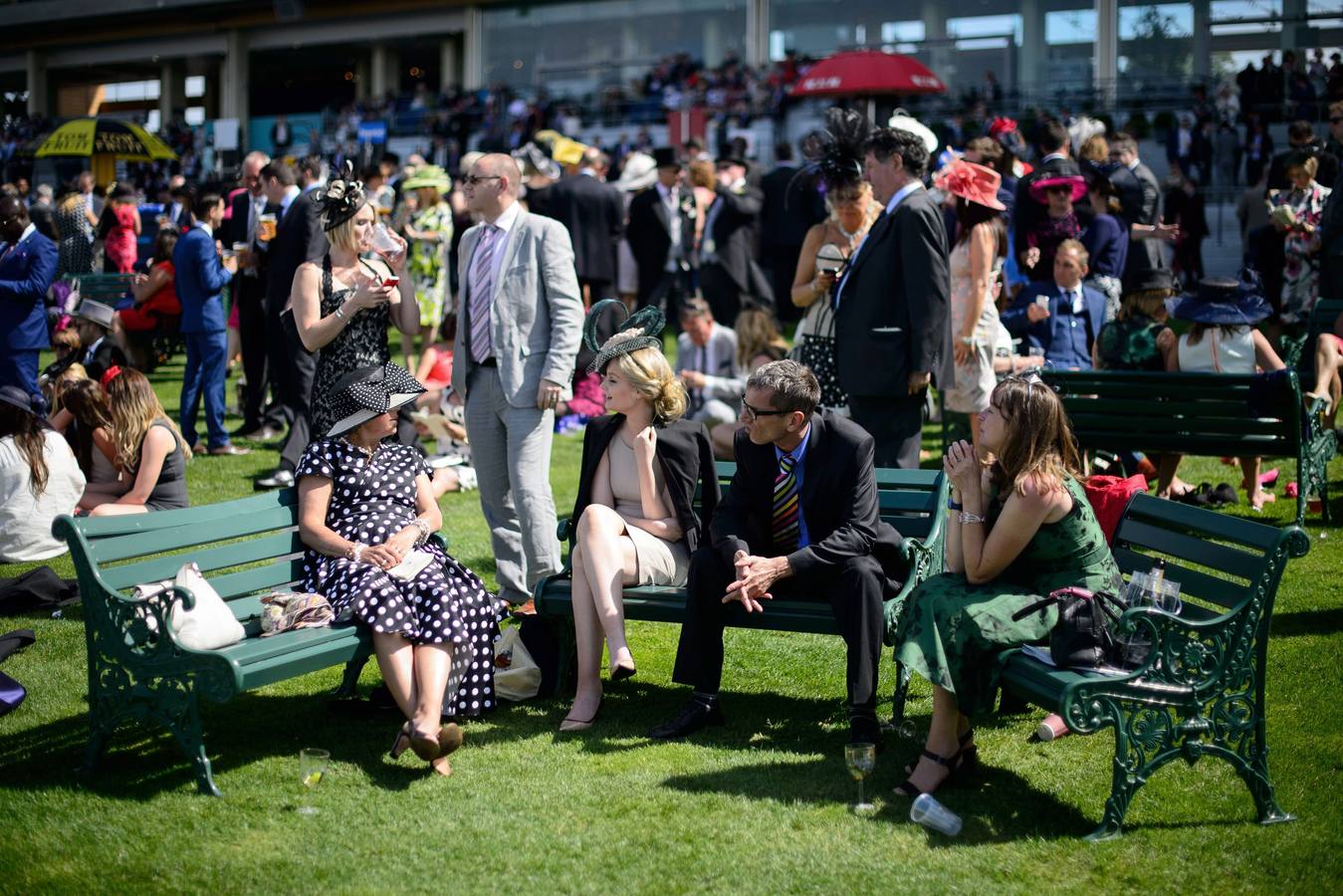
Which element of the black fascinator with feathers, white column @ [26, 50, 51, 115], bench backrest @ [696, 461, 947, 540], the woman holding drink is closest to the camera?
bench backrest @ [696, 461, 947, 540]

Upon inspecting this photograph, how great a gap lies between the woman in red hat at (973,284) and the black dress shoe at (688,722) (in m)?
2.67

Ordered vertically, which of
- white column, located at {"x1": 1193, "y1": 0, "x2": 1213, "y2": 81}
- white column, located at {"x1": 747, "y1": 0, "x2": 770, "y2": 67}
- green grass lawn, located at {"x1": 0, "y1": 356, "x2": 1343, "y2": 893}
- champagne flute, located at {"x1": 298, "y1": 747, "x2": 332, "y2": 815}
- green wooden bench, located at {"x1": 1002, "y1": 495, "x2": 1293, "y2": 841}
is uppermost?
white column, located at {"x1": 747, "y1": 0, "x2": 770, "y2": 67}

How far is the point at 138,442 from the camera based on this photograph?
724 centimetres

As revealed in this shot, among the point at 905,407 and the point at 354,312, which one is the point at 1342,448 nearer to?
the point at 905,407

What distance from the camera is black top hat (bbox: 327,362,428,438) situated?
209 inches

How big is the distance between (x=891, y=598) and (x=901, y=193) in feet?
7.57

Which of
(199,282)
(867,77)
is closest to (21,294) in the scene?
(199,282)

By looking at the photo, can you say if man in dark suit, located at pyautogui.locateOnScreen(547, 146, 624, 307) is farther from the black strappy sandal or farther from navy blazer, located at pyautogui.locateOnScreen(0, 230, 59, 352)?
the black strappy sandal

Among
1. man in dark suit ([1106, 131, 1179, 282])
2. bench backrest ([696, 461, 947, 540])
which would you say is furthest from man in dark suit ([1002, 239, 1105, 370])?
bench backrest ([696, 461, 947, 540])

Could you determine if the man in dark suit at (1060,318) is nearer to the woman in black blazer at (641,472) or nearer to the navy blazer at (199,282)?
the woman in black blazer at (641,472)

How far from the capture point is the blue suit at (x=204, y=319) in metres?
10.2

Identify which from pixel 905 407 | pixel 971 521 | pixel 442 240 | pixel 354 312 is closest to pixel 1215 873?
pixel 971 521

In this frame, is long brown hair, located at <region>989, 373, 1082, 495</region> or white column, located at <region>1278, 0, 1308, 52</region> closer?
long brown hair, located at <region>989, 373, 1082, 495</region>

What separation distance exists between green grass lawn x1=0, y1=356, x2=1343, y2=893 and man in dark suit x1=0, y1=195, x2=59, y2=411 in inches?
193
